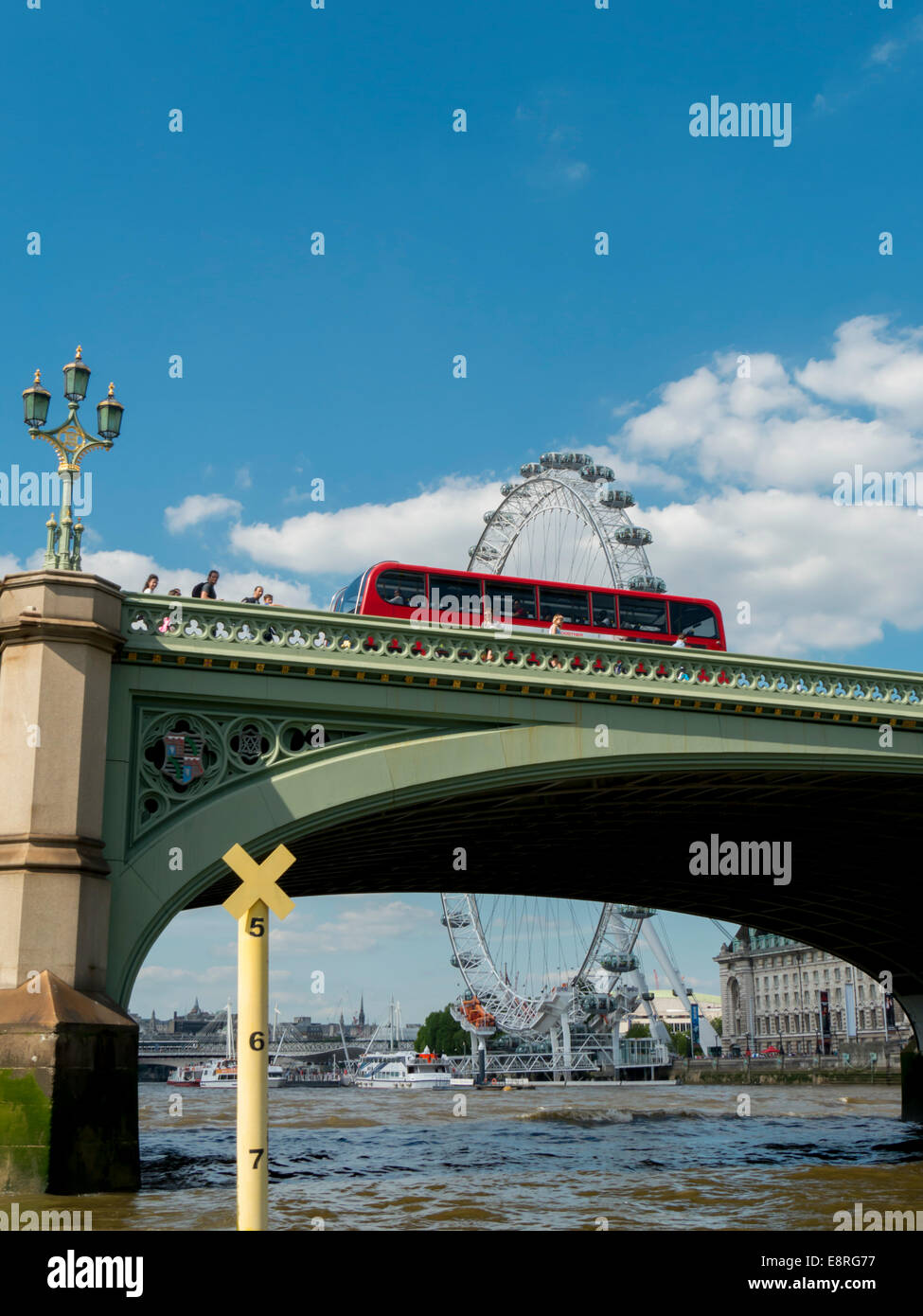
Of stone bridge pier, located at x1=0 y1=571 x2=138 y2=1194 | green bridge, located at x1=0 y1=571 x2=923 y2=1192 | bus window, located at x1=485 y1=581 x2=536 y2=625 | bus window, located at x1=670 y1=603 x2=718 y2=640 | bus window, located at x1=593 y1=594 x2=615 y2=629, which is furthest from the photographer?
bus window, located at x1=670 y1=603 x2=718 y2=640

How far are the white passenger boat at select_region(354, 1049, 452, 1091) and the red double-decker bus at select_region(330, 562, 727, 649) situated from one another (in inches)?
3477

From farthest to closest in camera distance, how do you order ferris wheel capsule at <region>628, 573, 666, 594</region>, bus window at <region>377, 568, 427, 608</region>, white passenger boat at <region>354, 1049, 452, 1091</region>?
white passenger boat at <region>354, 1049, 452, 1091</region> → ferris wheel capsule at <region>628, 573, 666, 594</region> → bus window at <region>377, 568, 427, 608</region>

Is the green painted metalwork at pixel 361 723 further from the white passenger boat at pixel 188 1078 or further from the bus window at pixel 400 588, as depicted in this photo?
the white passenger boat at pixel 188 1078

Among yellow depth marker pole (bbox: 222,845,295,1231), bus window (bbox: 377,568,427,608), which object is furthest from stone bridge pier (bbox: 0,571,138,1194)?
bus window (bbox: 377,568,427,608)

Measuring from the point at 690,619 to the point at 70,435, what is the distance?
20525 mm

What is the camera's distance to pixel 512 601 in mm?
34781

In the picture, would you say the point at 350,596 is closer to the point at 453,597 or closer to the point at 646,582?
the point at 453,597

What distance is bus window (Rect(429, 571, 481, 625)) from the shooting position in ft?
108

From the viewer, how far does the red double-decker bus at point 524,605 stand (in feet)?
107

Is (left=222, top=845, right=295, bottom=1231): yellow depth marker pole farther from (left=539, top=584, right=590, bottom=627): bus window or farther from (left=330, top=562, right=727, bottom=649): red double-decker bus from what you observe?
(left=539, top=584, right=590, bottom=627): bus window

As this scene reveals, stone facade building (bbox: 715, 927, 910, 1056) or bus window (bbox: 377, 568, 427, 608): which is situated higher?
bus window (bbox: 377, 568, 427, 608)

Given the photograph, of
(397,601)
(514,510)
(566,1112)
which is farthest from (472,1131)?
(514,510)

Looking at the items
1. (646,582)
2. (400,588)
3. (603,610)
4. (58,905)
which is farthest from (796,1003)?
(58,905)
